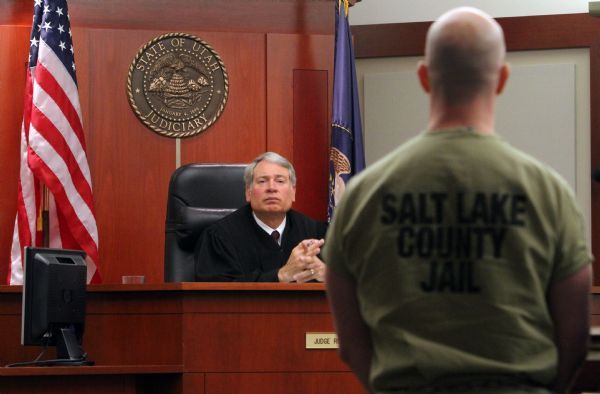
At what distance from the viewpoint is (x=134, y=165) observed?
265 inches

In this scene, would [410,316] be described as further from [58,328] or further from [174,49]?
[174,49]

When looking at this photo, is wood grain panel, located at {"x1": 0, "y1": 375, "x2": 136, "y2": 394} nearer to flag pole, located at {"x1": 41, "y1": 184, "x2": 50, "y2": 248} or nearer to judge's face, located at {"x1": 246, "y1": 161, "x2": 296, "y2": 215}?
judge's face, located at {"x1": 246, "y1": 161, "x2": 296, "y2": 215}

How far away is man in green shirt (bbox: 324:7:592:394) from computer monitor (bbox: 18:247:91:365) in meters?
2.76

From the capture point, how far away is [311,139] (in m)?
6.91

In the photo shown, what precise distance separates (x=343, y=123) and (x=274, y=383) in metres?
2.68

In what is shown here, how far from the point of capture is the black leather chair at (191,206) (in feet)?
17.3

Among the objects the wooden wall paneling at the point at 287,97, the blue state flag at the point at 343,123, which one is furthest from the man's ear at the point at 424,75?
the wooden wall paneling at the point at 287,97

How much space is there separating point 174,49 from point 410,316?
5.30 meters

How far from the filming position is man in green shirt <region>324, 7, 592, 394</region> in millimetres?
1636

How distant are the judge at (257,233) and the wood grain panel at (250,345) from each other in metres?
0.68

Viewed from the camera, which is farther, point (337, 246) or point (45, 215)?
point (45, 215)

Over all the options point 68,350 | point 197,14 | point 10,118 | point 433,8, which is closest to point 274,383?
point 68,350

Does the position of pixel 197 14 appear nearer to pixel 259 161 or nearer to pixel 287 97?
pixel 287 97

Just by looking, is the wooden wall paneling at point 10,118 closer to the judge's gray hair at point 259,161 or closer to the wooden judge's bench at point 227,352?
the judge's gray hair at point 259,161
